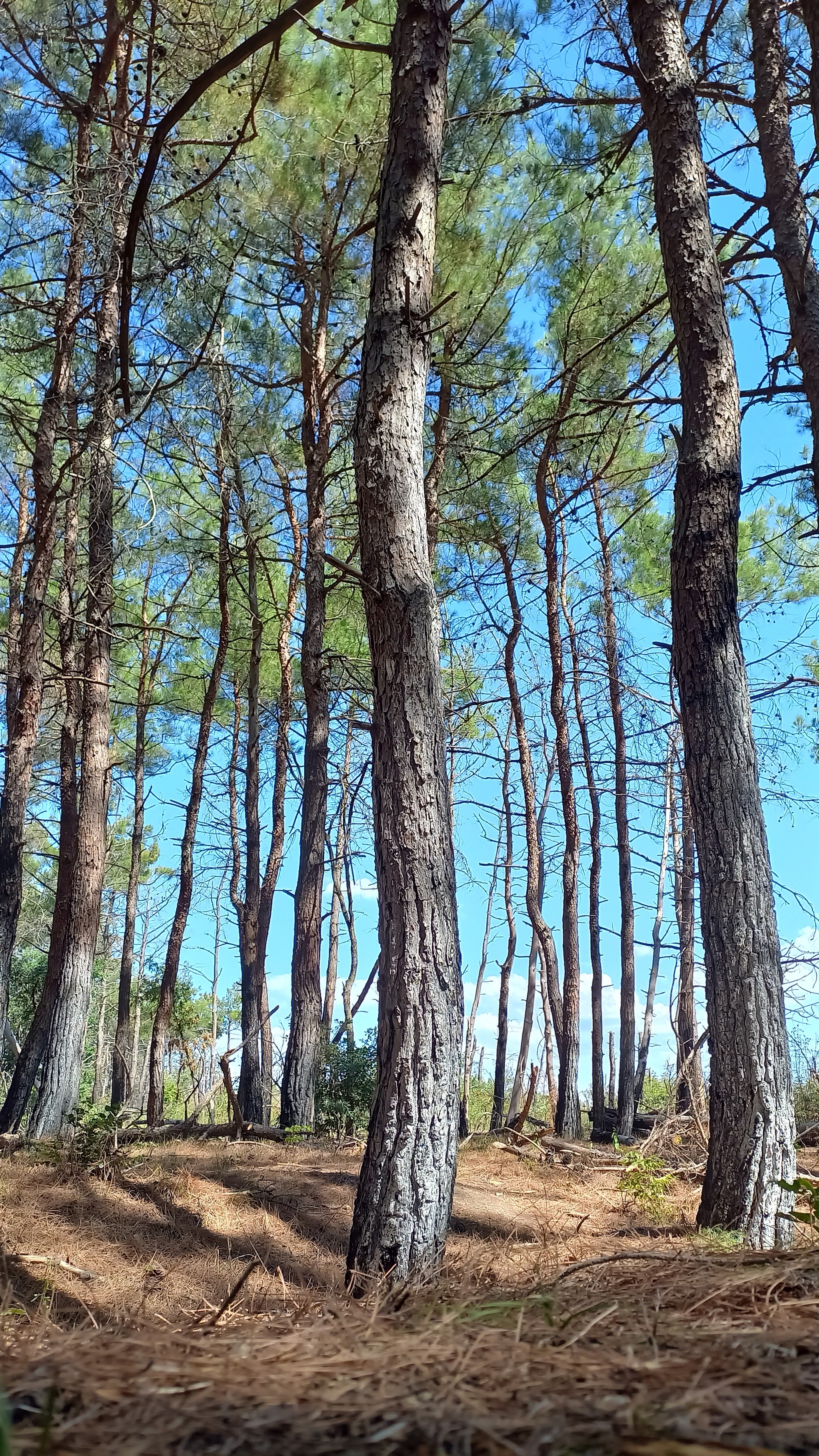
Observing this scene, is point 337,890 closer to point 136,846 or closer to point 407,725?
point 136,846

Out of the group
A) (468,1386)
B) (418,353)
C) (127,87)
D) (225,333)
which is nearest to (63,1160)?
(418,353)

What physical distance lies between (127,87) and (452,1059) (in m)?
8.66

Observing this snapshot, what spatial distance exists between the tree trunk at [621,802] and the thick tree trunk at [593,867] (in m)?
0.49

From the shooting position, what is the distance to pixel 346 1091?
9695mm

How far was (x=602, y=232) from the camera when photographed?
11148 millimetres

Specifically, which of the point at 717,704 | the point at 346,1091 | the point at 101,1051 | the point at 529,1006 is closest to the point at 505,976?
the point at 529,1006

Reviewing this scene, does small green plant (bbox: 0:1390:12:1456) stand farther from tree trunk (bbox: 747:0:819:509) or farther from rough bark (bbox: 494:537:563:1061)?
rough bark (bbox: 494:537:563:1061)

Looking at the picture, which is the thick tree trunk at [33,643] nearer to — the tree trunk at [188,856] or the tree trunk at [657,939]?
the tree trunk at [188,856]

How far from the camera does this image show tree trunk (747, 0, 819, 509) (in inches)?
231

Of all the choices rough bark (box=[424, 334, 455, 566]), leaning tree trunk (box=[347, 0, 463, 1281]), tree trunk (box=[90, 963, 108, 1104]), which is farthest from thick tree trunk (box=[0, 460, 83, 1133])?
tree trunk (box=[90, 963, 108, 1104])

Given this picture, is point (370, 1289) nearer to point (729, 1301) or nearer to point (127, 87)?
point (729, 1301)

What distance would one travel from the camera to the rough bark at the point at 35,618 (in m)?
7.62

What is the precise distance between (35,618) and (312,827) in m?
3.46

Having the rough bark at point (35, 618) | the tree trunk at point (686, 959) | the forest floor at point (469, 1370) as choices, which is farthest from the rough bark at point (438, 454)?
the forest floor at point (469, 1370)
